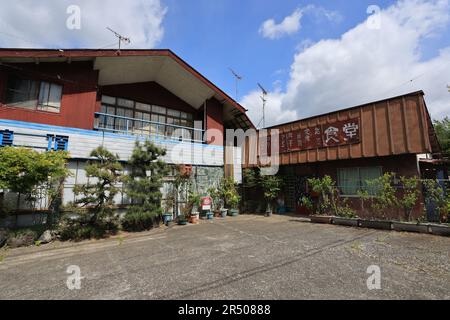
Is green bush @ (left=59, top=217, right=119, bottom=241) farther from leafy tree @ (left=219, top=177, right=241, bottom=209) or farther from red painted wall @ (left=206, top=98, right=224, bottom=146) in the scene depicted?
red painted wall @ (left=206, top=98, right=224, bottom=146)

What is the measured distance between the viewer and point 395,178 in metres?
9.01

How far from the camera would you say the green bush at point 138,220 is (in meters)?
8.48

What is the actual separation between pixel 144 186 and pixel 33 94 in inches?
240

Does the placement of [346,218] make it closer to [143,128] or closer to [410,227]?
[410,227]

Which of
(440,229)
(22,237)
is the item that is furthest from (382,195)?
(22,237)

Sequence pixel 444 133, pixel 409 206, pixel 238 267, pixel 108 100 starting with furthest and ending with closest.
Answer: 1. pixel 444 133
2. pixel 108 100
3. pixel 409 206
4. pixel 238 267

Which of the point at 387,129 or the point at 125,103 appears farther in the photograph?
the point at 125,103

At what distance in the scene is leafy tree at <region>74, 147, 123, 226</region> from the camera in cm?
748

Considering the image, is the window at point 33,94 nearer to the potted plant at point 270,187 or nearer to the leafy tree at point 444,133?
the potted plant at point 270,187

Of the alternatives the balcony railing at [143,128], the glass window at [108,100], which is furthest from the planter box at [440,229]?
the glass window at [108,100]

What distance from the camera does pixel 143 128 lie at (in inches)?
513

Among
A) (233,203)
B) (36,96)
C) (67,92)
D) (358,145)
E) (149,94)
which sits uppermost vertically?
(149,94)

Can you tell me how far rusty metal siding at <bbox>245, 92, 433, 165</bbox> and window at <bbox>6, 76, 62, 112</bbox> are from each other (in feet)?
40.0
